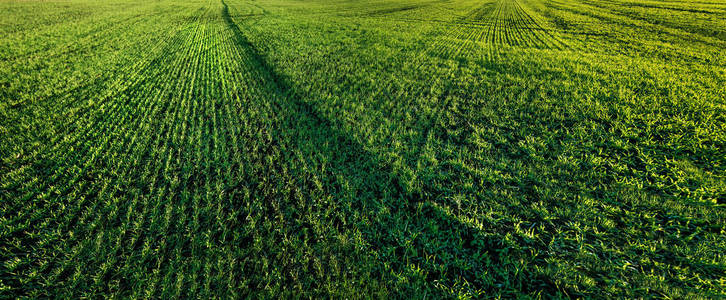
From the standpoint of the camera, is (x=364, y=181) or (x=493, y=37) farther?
(x=493, y=37)

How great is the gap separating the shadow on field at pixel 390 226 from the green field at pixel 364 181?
3 centimetres

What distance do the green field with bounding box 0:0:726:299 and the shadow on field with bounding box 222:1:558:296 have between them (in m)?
0.03

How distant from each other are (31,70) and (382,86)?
14061 millimetres

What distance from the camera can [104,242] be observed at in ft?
11.5

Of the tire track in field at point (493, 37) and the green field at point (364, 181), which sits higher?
the tire track in field at point (493, 37)

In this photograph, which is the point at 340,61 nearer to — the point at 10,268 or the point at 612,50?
the point at 10,268

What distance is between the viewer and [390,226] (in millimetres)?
3914

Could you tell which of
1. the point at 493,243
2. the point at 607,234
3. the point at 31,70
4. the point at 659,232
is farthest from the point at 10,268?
the point at 31,70

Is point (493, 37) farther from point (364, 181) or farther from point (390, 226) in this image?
point (390, 226)

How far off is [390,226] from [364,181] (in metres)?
1.11

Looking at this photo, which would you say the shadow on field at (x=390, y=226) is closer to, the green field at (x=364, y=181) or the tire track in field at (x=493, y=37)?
the green field at (x=364, y=181)

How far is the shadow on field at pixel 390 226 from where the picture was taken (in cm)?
321

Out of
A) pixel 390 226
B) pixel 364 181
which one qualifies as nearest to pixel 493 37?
pixel 364 181

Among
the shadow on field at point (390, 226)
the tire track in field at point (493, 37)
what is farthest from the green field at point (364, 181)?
the tire track in field at point (493, 37)
